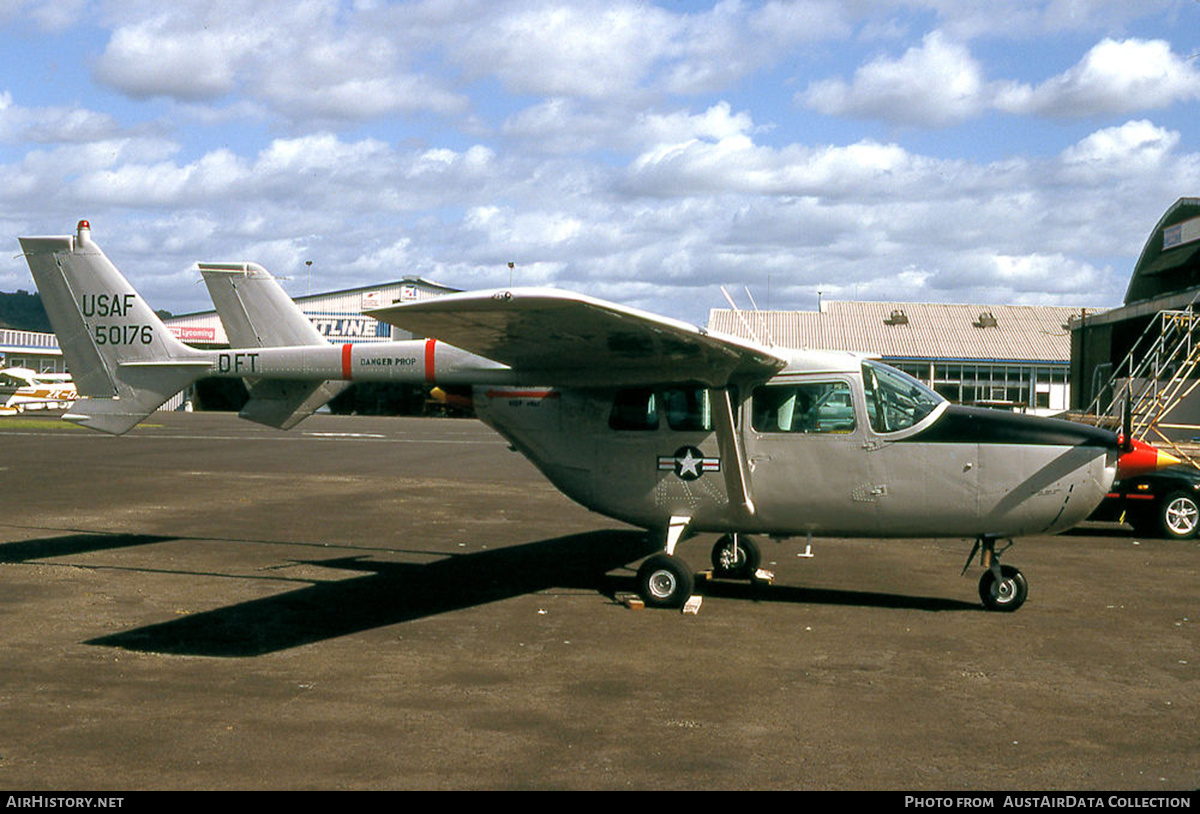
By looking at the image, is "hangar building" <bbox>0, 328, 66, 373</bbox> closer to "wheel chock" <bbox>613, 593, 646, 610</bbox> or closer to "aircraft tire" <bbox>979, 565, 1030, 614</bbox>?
"wheel chock" <bbox>613, 593, 646, 610</bbox>

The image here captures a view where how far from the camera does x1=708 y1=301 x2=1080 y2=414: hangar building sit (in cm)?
5925

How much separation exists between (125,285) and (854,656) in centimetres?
928

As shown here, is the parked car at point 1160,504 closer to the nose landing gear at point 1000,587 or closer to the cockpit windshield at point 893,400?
the nose landing gear at point 1000,587

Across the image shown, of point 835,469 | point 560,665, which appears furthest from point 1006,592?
point 560,665

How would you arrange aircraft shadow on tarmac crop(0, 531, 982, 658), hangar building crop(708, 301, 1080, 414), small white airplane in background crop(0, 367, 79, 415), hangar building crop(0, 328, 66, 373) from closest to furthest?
aircraft shadow on tarmac crop(0, 531, 982, 658)
small white airplane in background crop(0, 367, 79, 415)
hangar building crop(708, 301, 1080, 414)
hangar building crop(0, 328, 66, 373)

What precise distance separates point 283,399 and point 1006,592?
7.81 m

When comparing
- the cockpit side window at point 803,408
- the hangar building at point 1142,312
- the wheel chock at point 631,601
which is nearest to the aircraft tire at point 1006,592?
the cockpit side window at point 803,408

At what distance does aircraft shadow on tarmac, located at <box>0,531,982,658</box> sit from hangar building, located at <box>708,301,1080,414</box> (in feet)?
147

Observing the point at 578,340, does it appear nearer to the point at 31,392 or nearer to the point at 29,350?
the point at 31,392

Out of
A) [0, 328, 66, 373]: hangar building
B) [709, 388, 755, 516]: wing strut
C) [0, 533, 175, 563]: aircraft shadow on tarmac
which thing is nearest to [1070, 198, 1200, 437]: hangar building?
[709, 388, 755, 516]: wing strut

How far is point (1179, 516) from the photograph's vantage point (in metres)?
15.8

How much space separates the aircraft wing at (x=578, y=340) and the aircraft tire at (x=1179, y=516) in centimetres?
908

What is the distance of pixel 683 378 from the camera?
10039 millimetres
